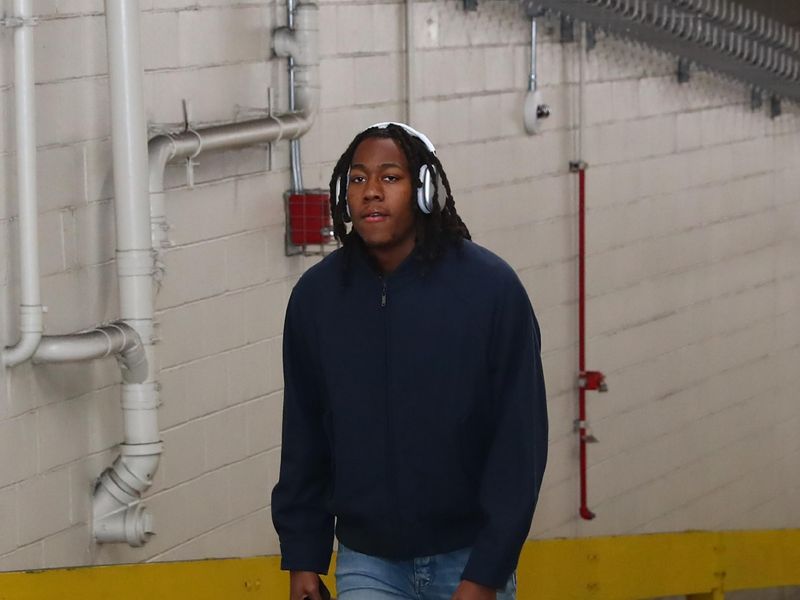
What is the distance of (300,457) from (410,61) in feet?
9.22

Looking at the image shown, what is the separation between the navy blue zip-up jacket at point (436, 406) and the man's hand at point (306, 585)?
0.41ft

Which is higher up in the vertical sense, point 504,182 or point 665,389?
point 504,182

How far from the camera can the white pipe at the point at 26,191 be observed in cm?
375

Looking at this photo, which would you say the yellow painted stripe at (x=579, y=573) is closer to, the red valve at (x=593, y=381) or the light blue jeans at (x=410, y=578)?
the light blue jeans at (x=410, y=578)

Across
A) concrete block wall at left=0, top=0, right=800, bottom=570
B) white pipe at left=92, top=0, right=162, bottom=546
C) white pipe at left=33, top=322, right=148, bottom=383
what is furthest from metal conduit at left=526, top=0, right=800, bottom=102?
white pipe at left=33, top=322, right=148, bottom=383

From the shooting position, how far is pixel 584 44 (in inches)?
258

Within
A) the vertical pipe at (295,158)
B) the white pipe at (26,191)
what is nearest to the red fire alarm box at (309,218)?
the vertical pipe at (295,158)

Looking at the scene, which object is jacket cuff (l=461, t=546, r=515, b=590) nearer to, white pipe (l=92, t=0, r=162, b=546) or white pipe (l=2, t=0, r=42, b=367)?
white pipe (l=2, t=0, r=42, b=367)

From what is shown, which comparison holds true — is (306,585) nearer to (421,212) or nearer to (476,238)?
(421,212)

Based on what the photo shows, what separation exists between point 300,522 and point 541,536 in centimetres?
367

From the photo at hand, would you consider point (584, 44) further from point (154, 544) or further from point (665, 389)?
point (154, 544)

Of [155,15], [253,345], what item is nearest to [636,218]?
[253,345]

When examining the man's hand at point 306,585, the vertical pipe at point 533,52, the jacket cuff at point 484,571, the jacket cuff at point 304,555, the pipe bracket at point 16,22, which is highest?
the pipe bracket at point 16,22

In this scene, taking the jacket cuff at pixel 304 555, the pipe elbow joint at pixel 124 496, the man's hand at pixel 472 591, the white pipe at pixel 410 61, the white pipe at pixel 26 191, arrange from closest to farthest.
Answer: the man's hand at pixel 472 591 < the jacket cuff at pixel 304 555 < the white pipe at pixel 26 191 < the pipe elbow joint at pixel 124 496 < the white pipe at pixel 410 61
